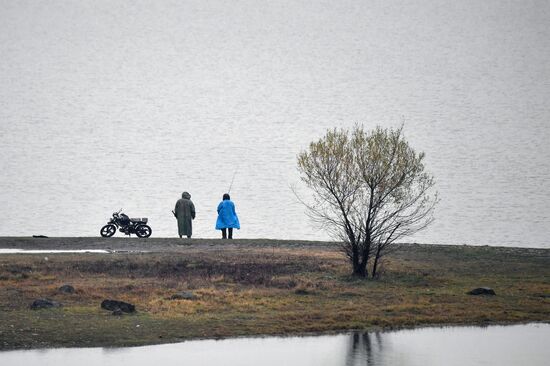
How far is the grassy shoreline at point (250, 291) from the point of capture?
2222cm

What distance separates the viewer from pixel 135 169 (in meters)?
136

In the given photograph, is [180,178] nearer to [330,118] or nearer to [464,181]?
[464,181]

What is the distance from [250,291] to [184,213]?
48.4 ft

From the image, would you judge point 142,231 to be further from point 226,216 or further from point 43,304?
point 43,304

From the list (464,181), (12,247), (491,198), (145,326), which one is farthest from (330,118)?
(145,326)

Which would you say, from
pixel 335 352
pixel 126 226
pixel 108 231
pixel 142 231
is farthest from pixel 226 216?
pixel 335 352

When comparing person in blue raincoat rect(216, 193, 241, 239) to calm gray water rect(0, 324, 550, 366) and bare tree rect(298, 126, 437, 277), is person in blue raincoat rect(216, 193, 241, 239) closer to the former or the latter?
bare tree rect(298, 126, 437, 277)

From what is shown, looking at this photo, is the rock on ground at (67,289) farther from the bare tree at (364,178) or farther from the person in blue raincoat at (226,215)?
the person in blue raincoat at (226,215)

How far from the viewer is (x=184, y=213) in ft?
136

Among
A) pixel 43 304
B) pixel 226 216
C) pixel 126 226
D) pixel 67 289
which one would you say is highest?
pixel 226 216

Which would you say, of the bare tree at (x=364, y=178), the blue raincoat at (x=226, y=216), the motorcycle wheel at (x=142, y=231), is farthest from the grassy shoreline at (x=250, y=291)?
the motorcycle wheel at (x=142, y=231)

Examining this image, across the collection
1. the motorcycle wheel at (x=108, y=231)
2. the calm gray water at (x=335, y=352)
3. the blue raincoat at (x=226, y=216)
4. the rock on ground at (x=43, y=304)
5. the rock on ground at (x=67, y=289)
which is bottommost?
the calm gray water at (x=335, y=352)

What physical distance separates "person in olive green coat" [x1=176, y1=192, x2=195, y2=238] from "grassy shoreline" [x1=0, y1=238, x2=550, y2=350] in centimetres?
357

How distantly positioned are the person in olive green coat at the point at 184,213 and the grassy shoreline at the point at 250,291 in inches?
140
